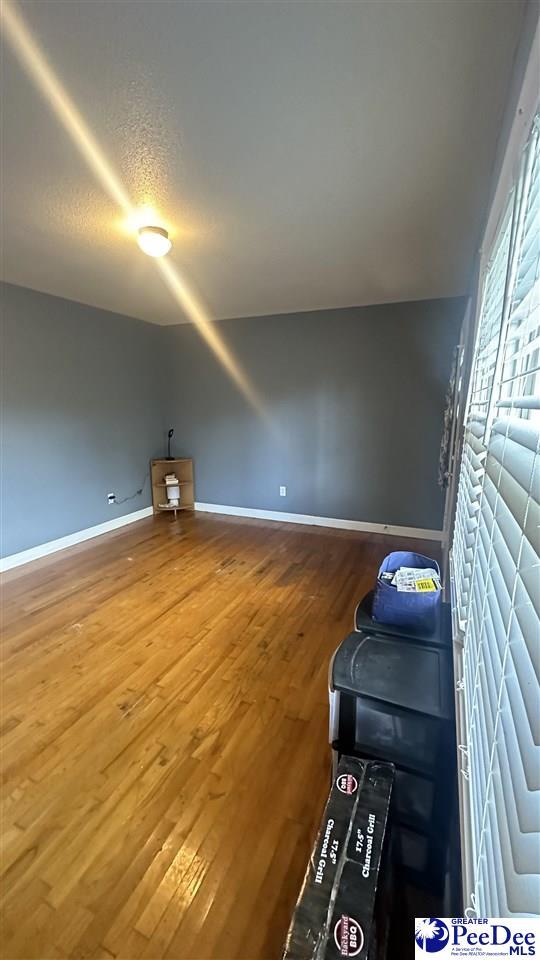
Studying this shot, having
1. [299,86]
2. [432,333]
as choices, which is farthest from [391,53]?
[432,333]

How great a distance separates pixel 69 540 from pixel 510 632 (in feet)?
13.7

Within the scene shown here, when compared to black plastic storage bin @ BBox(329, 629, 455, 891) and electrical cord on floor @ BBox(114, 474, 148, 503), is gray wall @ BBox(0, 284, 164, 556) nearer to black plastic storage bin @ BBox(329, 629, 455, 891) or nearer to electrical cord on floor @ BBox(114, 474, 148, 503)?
electrical cord on floor @ BBox(114, 474, 148, 503)

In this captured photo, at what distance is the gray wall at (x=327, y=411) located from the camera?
3893 millimetres

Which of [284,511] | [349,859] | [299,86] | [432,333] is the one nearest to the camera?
[349,859]

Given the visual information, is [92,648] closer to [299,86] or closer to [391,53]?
[299,86]

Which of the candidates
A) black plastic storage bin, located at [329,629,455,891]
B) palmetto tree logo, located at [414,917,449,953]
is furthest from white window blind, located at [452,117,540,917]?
black plastic storage bin, located at [329,629,455,891]

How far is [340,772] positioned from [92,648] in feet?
5.77

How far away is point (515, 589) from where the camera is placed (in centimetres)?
49

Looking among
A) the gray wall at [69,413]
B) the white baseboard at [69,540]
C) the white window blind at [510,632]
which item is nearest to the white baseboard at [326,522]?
the white baseboard at [69,540]

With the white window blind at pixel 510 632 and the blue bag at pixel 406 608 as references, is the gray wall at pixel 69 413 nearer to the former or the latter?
the blue bag at pixel 406 608

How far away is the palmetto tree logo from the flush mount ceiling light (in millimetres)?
2700

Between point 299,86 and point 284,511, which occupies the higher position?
point 299,86

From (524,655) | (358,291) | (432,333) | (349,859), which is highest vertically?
(358,291)

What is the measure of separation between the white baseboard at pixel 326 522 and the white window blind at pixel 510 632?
3.31m
